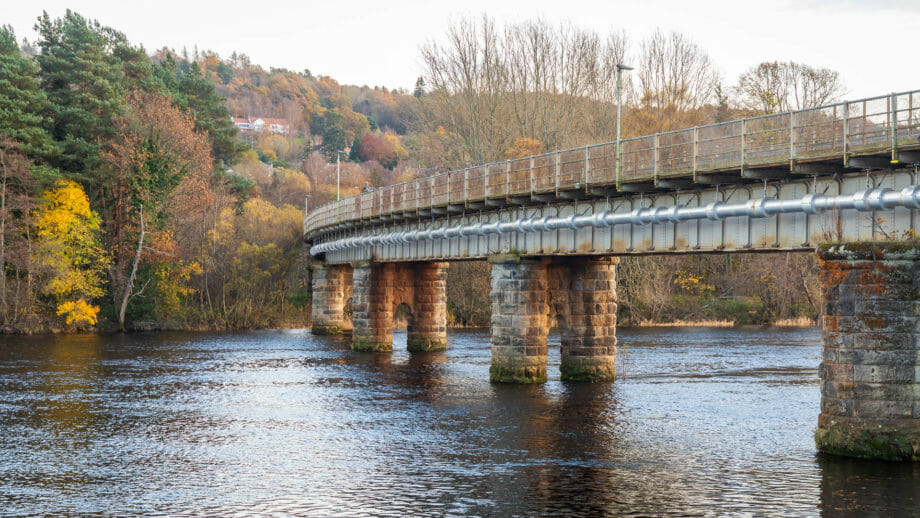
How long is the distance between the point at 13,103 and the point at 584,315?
1966 inches

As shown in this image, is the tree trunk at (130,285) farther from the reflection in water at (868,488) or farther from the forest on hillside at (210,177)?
the reflection in water at (868,488)

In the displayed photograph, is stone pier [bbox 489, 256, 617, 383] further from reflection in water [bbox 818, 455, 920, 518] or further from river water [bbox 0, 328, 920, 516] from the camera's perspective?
reflection in water [bbox 818, 455, 920, 518]

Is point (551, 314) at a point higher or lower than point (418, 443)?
higher

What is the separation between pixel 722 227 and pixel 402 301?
32204 millimetres

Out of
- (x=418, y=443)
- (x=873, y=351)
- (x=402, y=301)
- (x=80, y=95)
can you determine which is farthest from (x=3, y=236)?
(x=873, y=351)

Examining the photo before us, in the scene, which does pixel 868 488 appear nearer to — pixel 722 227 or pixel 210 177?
pixel 722 227

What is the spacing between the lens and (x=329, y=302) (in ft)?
259

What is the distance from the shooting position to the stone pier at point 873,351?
78.3ft

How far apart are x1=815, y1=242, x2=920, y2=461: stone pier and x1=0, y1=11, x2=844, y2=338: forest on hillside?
5552 cm

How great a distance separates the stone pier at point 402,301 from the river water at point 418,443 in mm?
7582

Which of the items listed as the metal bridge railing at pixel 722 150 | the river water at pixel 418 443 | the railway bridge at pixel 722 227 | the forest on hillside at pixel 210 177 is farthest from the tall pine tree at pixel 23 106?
the metal bridge railing at pixel 722 150

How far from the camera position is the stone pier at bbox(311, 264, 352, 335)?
78875 millimetres

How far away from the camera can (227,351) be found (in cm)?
6219

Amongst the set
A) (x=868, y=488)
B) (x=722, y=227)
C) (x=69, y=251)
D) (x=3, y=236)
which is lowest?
(x=868, y=488)
